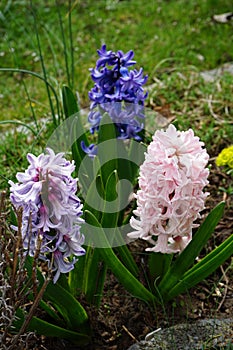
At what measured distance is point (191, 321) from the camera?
216 centimetres

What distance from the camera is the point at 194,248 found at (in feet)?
6.33

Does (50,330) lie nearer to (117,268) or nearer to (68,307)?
(68,307)

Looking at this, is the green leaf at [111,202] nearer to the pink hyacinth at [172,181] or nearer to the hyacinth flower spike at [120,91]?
the pink hyacinth at [172,181]

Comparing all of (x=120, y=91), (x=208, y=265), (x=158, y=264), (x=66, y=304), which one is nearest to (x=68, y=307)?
(x=66, y=304)

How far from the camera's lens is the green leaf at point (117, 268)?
5.93 ft

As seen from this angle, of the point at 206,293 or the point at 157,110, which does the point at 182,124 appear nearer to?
the point at 157,110

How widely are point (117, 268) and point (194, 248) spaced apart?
9.7 inches

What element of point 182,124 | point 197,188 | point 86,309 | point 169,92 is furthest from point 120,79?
point 169,92

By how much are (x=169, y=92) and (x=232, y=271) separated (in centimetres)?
139

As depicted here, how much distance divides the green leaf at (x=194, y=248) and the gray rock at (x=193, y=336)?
14 centimetres

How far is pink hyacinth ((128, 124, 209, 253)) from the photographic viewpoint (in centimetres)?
171

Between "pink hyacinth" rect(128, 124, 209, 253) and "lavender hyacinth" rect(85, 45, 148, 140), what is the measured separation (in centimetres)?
43

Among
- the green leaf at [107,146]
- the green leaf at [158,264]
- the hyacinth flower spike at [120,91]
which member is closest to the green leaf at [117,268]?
the green leaf at [158,264]

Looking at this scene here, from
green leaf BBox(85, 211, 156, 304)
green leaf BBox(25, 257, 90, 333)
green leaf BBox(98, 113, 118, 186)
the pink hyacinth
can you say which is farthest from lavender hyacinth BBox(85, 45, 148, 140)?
green leaf BBox(25, 257, 90, 333)
